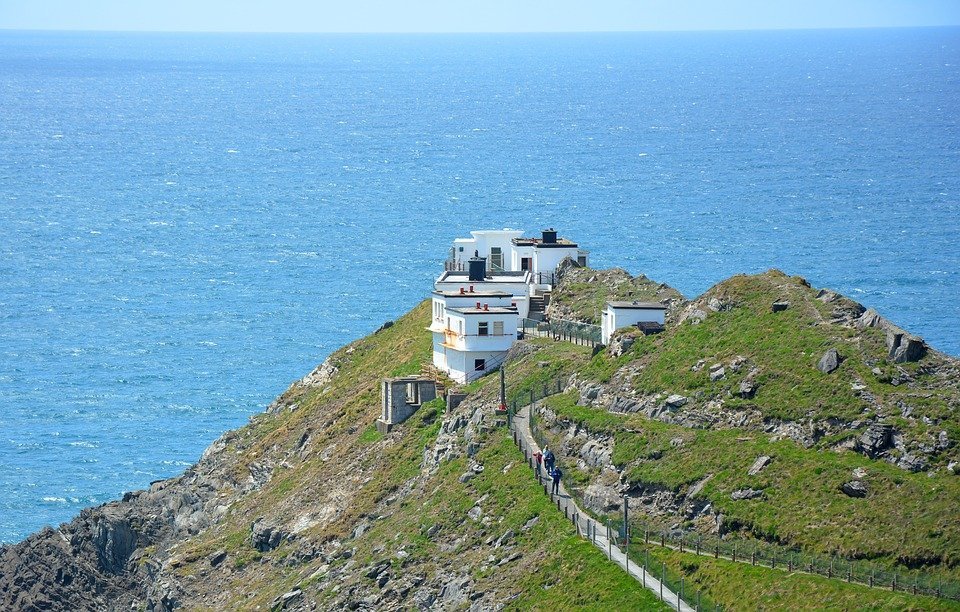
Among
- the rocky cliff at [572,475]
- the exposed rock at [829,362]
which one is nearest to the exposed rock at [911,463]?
the rocky cliff at [572,475]

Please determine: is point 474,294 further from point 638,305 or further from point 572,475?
point 572,475

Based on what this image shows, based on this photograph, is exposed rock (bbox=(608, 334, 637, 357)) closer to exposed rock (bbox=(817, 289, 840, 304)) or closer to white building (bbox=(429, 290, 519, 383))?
exposed rock (bbox=(817, 289, 840, 304))

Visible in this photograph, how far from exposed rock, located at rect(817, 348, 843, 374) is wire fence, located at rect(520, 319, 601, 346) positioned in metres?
19.9

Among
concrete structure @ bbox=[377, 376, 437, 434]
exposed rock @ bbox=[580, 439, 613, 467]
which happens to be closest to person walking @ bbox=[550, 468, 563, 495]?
exposed rock @ bbox=[580, 439, 613, 467]

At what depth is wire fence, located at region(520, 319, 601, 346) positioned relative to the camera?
98.8m

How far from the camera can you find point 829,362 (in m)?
76.9

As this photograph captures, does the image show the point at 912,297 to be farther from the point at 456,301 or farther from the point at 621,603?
the point at 621,603

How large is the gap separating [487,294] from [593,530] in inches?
1166

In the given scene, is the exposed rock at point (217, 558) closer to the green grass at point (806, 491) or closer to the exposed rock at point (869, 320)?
the green grass at point (806, 491)

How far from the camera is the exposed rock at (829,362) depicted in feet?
251

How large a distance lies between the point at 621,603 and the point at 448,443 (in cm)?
2468

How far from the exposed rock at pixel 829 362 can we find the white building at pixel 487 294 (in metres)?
24.9

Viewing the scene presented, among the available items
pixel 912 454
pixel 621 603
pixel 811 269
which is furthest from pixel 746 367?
pixel 811 269

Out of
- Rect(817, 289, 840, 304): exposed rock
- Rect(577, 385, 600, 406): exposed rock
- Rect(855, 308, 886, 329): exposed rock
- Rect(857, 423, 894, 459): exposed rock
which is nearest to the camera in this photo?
Rect(857, 423, 894, 459): exposed rock
